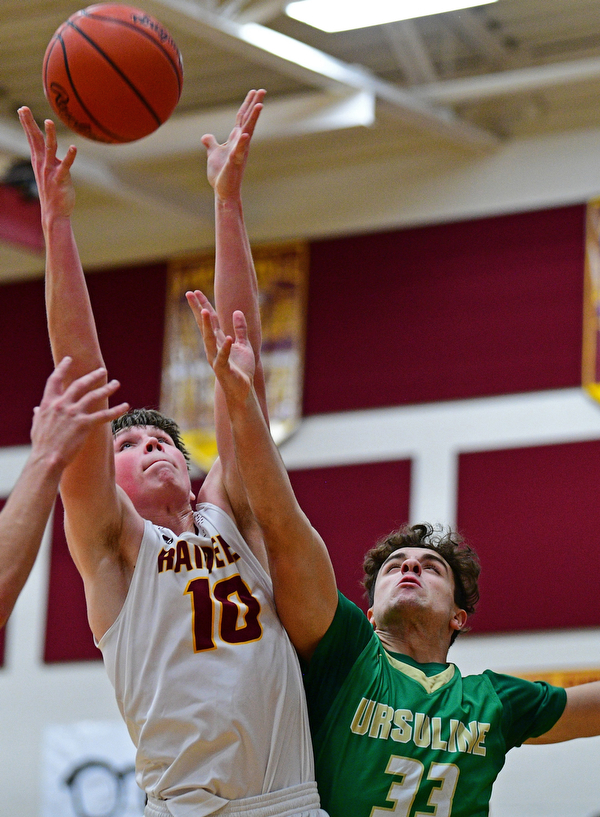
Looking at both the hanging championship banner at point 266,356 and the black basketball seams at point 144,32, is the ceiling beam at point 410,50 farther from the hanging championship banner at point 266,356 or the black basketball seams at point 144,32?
the black basketball seams at point 144,32

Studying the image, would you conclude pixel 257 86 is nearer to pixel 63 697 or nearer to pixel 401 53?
pixel 401 53

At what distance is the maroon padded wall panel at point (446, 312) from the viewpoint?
9828 mm

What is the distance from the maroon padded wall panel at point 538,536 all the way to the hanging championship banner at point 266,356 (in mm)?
1947

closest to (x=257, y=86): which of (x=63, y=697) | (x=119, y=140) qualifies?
(x=63, y=697)

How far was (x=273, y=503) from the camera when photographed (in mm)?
3684

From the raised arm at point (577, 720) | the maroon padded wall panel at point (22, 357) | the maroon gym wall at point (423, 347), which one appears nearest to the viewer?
the raised arm at point (577, 720)

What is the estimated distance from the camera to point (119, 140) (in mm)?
4691

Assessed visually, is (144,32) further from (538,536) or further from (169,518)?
(538,536)

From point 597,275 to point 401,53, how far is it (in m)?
2.40

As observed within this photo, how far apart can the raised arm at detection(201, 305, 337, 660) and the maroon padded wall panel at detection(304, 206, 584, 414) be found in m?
6.22

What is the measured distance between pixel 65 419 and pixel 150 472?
37.3 inches

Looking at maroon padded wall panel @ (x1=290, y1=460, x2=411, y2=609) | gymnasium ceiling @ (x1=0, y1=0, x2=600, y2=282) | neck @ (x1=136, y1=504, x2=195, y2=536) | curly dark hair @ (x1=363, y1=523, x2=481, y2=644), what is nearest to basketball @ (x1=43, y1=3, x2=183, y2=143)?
neck @ (x1=136, y1=504, x2=195, y2=536)

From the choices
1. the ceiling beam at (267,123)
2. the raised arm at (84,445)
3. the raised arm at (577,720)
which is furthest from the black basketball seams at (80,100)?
the ceiling beam at (267,123)

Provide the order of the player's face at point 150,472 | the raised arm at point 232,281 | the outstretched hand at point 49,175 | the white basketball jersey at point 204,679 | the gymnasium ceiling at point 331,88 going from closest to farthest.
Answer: the white basketball jersey at point 204,679, the outstretched hand at point 49,175, the player's face at point 150,472, the raised arm at point 232,281, the gymnasium ceiling at point 331,88
